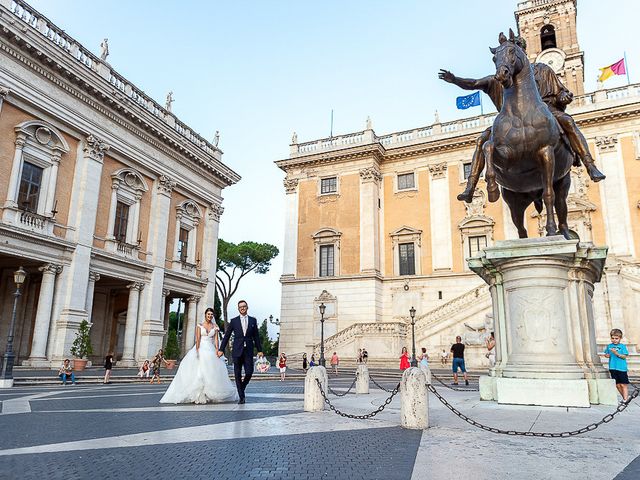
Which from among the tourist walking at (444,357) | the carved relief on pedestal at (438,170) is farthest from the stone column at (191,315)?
the carved relief on pedestal at (438,170)

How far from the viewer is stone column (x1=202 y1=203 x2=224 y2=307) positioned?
30.5 metres

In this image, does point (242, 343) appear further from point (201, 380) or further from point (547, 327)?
point (547, 327)

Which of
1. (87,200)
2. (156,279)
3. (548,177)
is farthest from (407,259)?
(548,177)

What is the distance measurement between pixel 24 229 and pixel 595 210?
30.4 meters

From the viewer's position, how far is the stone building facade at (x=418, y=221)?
91.7ft

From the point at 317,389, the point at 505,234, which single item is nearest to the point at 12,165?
the point at 317,389

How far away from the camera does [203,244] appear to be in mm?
31000

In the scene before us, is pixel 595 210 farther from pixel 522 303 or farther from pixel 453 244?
pixel 522 303

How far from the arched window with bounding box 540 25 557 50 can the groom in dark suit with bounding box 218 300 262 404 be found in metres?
41.1

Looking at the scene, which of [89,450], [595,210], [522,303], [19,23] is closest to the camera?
[89,450]

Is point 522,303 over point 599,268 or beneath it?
beneath

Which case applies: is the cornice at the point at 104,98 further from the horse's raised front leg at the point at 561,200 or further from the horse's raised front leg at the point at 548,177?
the horse's raised front leg at the point at 561,200

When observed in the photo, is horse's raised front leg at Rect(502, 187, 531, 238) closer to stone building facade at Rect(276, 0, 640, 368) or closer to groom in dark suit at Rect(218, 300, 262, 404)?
groom in dark suit at Rect(218, 300, 262, 404)

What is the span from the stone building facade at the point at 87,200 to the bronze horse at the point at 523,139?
718 inches
